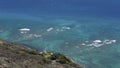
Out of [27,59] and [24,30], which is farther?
[24,30]

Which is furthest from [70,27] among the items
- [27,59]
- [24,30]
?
[27,59]

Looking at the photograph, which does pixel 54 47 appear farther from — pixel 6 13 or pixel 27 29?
pixel 6 13

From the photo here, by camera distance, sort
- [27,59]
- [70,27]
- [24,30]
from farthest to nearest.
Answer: [70,27] → [24,30] → [27,59]

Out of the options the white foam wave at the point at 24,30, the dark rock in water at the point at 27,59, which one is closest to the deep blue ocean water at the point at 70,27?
the white foam wave at the point at 24,30

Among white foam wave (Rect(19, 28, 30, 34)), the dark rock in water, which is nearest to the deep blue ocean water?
white foam wave (Rect(19, 28, 30, 34))

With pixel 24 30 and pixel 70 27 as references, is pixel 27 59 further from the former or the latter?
pixel 70 27

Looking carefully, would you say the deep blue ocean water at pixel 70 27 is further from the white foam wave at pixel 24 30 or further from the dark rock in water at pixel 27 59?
the dark rock in water at pixel 27 59
